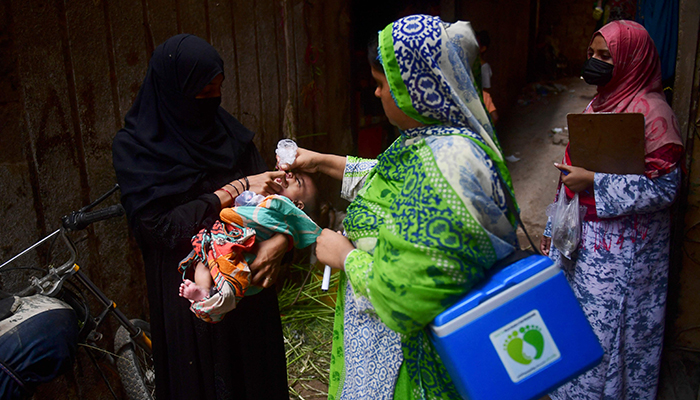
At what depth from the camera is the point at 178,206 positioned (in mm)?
1989

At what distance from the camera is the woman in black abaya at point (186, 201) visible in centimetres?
195

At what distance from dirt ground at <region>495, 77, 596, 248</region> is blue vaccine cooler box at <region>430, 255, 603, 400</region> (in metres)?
4.66

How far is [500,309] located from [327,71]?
140 inches

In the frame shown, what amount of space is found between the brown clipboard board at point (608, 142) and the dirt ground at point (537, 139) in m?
3.20

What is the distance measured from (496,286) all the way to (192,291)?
105 centimetres

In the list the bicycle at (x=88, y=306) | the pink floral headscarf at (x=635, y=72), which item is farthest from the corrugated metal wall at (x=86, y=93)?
the pink floral headscarf at (x=635, y=72)

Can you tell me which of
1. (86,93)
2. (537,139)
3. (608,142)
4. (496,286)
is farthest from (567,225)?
(537,139)

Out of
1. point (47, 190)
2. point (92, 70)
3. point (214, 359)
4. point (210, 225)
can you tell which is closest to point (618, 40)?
point (210, 225)

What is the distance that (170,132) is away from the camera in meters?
2.08

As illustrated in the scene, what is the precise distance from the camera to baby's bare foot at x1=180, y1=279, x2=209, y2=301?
5.43ft

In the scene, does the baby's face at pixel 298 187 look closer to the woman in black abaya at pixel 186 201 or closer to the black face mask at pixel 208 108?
the woman in black abaya at pixel 186 201

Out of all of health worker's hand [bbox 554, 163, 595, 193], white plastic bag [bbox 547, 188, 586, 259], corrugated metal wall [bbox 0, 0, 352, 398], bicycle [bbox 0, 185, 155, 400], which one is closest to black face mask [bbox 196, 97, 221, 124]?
bicycle [bbox 0, 185, 155, 400]

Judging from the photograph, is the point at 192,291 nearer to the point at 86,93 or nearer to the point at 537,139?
the point at 86,93

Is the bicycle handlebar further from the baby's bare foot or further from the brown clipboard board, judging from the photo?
the brown clipboard board
